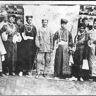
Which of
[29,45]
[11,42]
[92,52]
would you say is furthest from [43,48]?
[92,52]

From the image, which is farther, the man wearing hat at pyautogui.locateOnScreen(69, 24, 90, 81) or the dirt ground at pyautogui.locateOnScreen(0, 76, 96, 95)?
the dirt ground at pyautogui.locateOnScreen(0, 76, 96, 95)

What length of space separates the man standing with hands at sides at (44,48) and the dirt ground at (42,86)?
160mm

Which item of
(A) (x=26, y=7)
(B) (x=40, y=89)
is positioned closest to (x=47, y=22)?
(A) (x=26, y=7)

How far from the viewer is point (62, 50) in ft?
9.99

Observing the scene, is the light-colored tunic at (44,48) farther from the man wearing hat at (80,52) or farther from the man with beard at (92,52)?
the man with beard at (92,52)

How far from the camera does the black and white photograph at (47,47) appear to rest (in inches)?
117

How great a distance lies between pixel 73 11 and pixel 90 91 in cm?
111

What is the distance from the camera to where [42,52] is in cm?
308

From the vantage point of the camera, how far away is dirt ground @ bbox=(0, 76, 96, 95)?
308 centimetres

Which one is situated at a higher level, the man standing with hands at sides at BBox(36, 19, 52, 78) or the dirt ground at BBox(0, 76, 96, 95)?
the man standing with hands at sides at BBox(36, 19, 52, 78)

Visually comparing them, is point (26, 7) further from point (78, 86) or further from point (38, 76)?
point (78, 86)

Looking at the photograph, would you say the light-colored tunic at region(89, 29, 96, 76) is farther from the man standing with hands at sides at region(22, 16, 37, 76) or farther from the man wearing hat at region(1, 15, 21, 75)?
the man wearing hat at region(1, 15, 21, 75)

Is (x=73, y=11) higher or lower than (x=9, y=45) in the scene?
higher

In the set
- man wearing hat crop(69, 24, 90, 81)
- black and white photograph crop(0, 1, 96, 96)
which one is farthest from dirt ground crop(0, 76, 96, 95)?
man wearing hat crop(69, 24, 90, 81)
